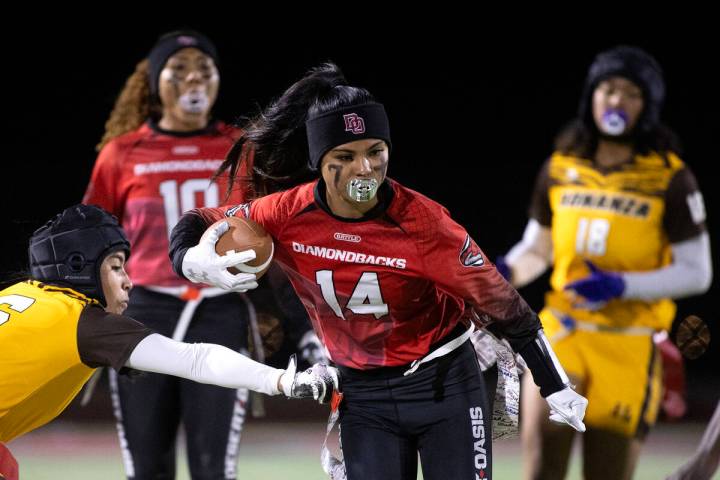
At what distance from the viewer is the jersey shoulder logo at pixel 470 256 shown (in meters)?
3.36

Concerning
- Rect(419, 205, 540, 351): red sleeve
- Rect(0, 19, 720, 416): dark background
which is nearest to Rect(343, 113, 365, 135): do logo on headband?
Rect(419, 205, 540, 351): red sleeve

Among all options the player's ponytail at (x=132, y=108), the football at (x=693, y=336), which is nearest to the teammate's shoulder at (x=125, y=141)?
the player's ponytail at (x=132, y=108)

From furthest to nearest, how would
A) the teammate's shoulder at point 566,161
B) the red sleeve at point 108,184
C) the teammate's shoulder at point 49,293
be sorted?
1. the teammate's shoulder at point 566,161
2. the red sleeve at point 108,184
3. the teammate's shoulder at point 49,293

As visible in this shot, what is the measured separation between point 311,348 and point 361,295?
94 centimetres

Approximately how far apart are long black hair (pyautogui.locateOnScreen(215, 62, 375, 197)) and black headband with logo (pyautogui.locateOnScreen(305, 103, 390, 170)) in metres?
0.03

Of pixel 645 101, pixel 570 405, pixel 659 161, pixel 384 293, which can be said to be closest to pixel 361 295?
pixel 384 293

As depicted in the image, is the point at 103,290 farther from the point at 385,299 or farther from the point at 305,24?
the point at 305,24

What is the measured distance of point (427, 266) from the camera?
3.37m

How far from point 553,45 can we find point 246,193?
645 cm

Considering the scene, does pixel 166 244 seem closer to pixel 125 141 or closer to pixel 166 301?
pixel 166 301

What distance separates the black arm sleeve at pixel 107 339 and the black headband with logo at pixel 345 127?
29.7 inches

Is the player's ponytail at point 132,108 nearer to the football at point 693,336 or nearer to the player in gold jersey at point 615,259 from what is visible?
the player in gold jersey at point 615,259

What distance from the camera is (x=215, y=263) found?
10.8 ft

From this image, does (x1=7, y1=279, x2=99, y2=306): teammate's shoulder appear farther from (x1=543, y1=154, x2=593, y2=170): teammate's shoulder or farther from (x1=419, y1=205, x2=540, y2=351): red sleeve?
(x1=543, y1=154, x2=593, y2=170): teammate's shoulder
